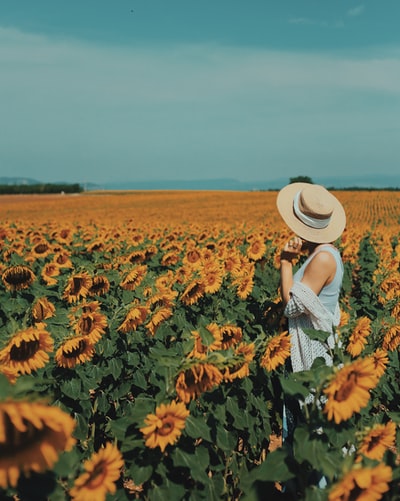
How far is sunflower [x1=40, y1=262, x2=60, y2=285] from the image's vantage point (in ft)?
17.2

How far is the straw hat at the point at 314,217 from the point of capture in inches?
121

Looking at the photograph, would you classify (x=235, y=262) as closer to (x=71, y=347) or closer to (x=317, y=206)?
(x=317, y=206)

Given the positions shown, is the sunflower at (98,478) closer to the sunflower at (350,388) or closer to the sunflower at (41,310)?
the sunflower at (350,388)

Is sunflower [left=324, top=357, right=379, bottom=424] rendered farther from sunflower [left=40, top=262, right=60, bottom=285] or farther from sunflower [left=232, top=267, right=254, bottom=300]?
sunflower [left=40, top=262, right=60, bottom=285]

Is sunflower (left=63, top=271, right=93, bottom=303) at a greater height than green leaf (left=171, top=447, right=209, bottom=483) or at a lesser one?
greater

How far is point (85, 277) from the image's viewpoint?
13.6 ft

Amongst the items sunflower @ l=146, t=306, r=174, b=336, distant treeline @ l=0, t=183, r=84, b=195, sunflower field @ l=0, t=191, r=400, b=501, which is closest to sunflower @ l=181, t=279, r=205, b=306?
sunflower field @ l=0, t=191, r=400, b=501

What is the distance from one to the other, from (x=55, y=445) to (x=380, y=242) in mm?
10011

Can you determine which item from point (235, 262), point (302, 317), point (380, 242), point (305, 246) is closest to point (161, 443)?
point (302, 317)

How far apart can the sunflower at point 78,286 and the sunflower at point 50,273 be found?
1.07m

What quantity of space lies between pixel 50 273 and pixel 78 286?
153 cm

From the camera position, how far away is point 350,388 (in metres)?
1.82

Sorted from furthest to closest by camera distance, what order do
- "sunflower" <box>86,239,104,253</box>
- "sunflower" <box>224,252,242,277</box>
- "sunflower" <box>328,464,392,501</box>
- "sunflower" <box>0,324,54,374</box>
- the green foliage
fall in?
"sunflower" <box>86,239,104,253</box> → "sunflower" <box>224,252,242,277</box> → "sunflower" <box>0,324,54,374</box> → the green foliage → "sunflower" <box>328,464,392,501</box>

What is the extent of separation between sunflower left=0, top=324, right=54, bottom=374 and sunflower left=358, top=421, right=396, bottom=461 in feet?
4.96
